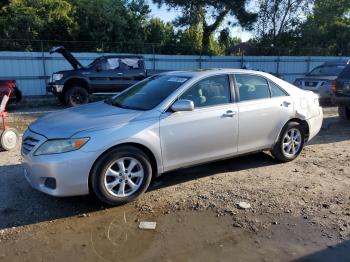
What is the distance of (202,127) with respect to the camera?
17.3 feet

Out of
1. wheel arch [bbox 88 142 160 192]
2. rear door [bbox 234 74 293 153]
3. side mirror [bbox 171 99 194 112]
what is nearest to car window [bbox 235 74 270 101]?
rear door [bbox 234 74 293 153]

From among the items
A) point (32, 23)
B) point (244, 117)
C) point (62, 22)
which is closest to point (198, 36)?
point (62, 22)

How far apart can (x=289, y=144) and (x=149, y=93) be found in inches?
97.8

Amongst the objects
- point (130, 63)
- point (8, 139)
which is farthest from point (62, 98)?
point (8, 139)

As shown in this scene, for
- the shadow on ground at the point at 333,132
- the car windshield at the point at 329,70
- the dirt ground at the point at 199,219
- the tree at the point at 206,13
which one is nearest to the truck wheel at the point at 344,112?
the shadow on ground at the point at 333,132

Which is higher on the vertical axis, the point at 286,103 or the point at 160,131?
the point at 286,103

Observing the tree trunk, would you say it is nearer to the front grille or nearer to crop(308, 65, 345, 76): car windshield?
crop(308, 65, 345, 76): car windshield

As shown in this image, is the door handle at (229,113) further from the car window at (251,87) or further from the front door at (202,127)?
the car window at (251,87)

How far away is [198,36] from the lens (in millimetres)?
26750

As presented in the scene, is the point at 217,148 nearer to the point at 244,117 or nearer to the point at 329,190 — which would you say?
the point at 244,117

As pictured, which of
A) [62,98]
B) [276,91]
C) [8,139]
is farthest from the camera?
[62,98]

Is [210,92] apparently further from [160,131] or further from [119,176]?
[119,176]

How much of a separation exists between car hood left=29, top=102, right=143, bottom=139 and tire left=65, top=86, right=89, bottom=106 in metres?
8.58

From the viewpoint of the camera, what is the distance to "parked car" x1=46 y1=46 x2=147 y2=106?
13.7 m
